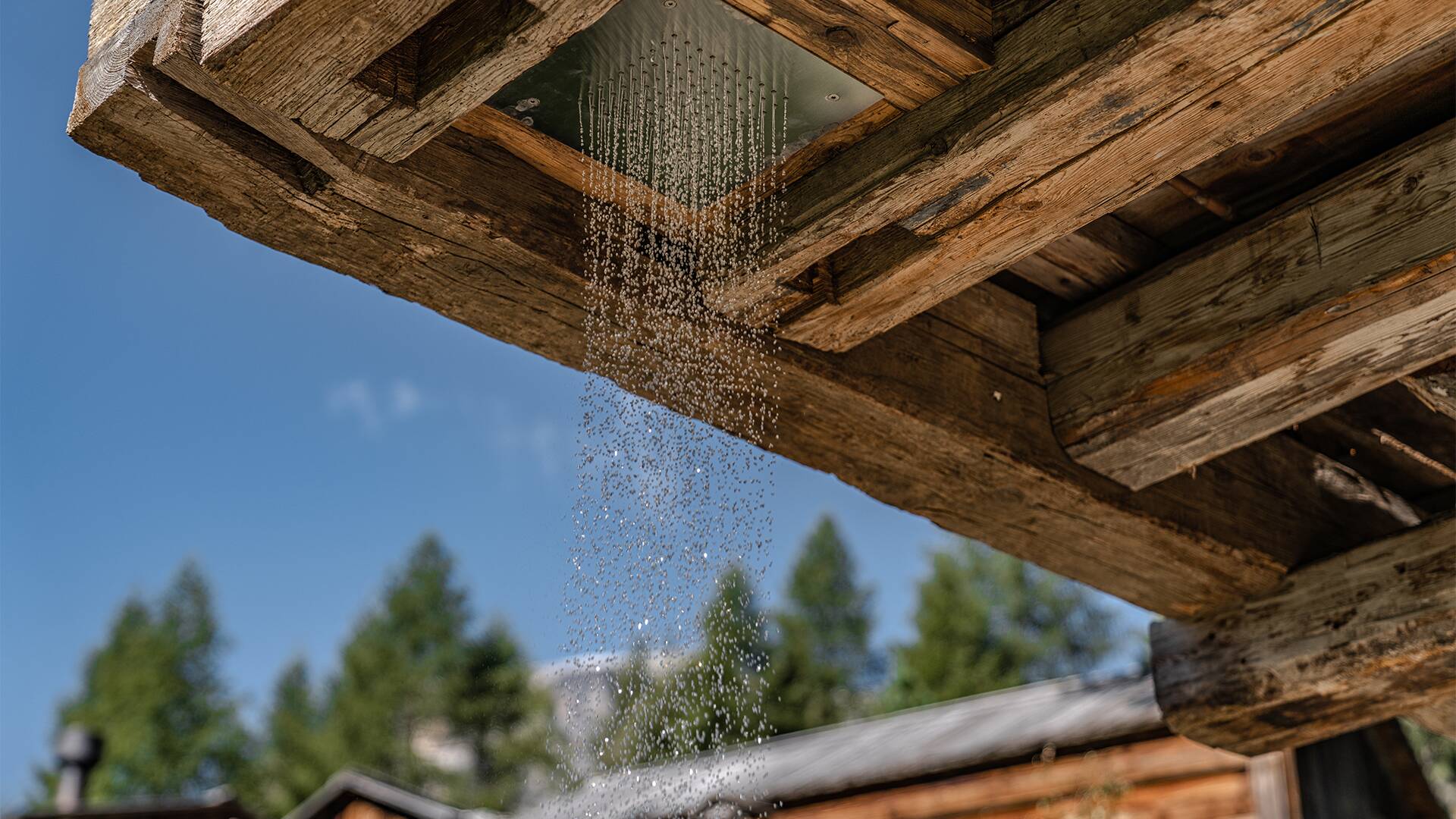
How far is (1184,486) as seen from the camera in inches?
133

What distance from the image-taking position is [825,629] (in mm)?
27312

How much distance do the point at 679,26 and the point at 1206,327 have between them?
1.34m

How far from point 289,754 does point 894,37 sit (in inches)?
1008

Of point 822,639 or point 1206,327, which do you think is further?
point 822,639

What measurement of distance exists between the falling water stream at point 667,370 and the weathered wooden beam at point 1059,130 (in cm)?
10

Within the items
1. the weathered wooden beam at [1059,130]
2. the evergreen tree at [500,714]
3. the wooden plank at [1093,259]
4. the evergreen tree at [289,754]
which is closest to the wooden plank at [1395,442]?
the wooden plank at [1093,259]

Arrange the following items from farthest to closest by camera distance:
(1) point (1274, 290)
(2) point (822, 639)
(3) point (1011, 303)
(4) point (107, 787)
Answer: (2) point (822, 639) → (4) point (107, 787) → (3) point (1011, 303) → (1) point (1274, 290)

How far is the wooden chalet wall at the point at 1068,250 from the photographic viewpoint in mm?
2068

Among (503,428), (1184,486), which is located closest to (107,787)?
(1184,486)

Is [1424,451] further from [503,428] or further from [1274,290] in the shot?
[503,428]

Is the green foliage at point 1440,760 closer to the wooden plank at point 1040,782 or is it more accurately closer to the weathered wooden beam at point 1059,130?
the wooden plank at point 1040,782

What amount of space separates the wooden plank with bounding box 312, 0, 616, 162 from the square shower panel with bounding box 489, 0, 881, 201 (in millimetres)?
168

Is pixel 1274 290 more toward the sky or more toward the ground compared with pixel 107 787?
more toward the ground

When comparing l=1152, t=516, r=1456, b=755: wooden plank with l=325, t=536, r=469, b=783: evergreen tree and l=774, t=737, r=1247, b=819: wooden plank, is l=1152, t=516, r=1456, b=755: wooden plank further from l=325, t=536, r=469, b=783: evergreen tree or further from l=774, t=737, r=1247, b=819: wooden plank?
l=325, t=536, r=469, b=783: evergreen tree
